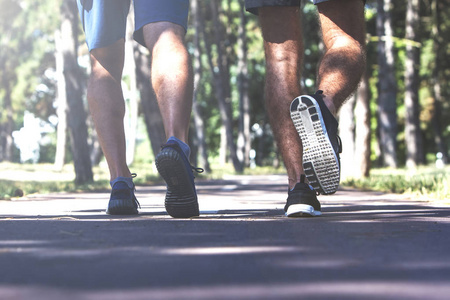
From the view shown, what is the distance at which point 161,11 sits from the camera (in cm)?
424

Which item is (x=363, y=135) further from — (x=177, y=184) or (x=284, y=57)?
(x=177, y=184)

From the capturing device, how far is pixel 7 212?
4.61 metres

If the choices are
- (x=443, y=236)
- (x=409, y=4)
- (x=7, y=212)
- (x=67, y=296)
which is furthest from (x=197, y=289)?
(x=409, y=4)

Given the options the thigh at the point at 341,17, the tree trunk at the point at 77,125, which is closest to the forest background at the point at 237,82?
the tree trunk at the point at 77,125

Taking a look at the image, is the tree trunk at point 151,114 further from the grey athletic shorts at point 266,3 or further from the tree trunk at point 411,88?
the tree trunk at point 411,88

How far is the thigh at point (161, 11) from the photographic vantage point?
4.24m

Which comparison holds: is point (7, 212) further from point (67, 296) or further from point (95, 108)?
point (67, 296)

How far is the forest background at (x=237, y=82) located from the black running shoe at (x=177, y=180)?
3375mm

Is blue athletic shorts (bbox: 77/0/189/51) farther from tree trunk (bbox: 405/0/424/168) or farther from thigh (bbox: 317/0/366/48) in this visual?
tree trunk (bbox: 405/0/424/168)


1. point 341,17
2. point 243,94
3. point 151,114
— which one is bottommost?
point 341,17

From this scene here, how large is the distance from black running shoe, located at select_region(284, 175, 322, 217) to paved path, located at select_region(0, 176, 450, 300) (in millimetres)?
180

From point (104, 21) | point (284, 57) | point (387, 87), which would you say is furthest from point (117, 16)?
point (387, 87)

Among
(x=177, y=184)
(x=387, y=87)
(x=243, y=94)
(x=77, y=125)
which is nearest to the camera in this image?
(x=177, y=184)

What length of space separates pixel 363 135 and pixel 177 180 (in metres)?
11.7
